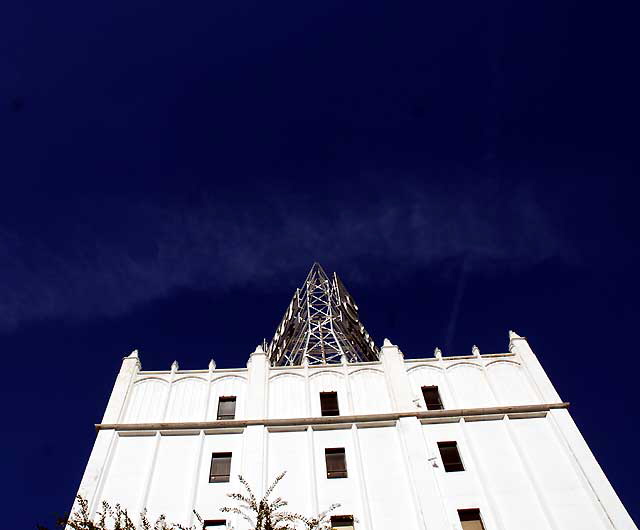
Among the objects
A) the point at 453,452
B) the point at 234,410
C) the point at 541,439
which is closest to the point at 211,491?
the point at 234,410

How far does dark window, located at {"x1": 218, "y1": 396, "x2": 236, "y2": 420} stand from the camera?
32.4 metres

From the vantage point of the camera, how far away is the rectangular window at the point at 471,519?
27.1 metres

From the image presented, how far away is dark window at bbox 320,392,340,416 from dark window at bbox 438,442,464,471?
5.83 metres

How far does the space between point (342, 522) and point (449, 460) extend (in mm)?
6339

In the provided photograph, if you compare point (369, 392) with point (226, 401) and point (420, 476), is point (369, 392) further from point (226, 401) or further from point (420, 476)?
point (226, 401)

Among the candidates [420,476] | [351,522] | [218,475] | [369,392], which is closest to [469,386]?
[369,392]

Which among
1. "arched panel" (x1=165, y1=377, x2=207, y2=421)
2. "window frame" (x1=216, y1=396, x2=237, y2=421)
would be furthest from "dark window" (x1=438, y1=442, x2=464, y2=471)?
"arched panel" (x1=165, y1=377, x2=207, y2=421)

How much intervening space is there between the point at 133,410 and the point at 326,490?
1141 centimetres

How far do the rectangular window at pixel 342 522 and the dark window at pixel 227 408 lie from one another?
26.5ft

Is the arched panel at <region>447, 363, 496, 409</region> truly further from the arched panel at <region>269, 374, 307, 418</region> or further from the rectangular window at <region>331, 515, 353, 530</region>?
the rectangular window at <region>331, 515, 353, 530</region>

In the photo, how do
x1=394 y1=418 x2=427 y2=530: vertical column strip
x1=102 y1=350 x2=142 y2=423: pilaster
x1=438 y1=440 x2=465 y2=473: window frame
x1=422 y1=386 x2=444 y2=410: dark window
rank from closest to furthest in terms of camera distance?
1. x1=394 y1=418 x2=427 y2=530: vertical column strip
2. x1=438 y1=440 x2=465 y2=473: window frame
3. x1=102 y1=350 x2=142 y2=423: pilaster
4. x1=422 y1=386 x2=444 y2=410: dark window

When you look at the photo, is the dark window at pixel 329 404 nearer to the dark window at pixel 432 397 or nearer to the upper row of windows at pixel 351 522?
the dark window at pixel 432 397

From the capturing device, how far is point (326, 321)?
53781mm

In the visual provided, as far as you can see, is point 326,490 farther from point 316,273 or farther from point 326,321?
point 316,273
